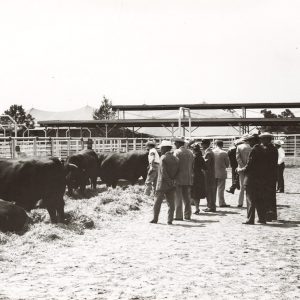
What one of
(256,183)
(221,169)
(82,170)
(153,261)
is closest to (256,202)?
(256,183)

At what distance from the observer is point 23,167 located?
1218cm

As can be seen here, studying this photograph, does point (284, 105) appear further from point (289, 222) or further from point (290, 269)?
point (290, 269)

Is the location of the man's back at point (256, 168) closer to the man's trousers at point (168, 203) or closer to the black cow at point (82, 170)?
the man's trousers at point (168, 203)

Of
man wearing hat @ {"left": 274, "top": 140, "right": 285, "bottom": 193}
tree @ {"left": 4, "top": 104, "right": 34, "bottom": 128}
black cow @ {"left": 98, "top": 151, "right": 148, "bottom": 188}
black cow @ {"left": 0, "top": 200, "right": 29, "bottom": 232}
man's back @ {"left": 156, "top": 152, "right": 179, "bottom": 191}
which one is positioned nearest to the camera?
black cow @ {"left": 0, "top": 200, "right": 29, "bottom": 232}

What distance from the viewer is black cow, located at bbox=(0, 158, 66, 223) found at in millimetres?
11641

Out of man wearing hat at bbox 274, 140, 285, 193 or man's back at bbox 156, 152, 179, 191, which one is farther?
man wearing hat at bbox 274, 140, 285, 193

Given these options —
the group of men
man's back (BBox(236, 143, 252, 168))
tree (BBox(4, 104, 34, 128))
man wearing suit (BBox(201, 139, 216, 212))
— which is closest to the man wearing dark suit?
the group of men

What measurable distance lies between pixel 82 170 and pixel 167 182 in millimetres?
6570

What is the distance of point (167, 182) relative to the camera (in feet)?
39.1

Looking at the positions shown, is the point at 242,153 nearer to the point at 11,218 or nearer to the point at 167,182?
the point at 167,182

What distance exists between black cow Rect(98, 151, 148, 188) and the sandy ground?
9.39m

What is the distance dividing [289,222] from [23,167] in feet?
18.5

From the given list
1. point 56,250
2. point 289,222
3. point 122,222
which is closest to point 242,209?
point 289,222

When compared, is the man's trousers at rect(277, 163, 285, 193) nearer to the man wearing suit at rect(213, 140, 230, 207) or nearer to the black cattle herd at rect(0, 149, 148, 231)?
the man wearing suit at rect(213, 140, 230, 207)
